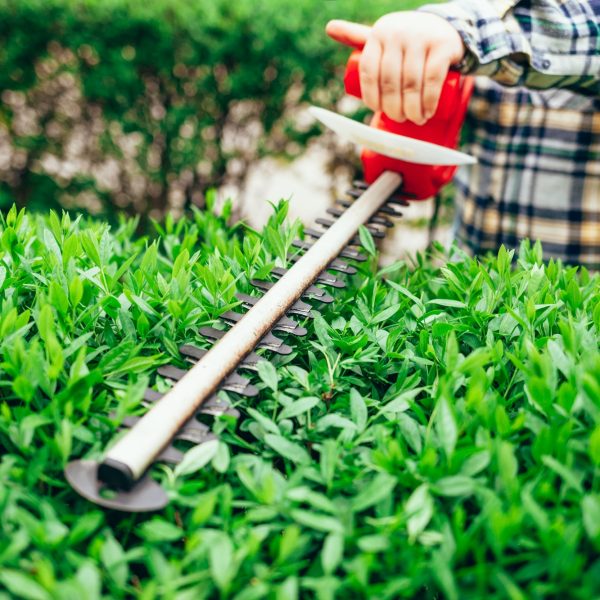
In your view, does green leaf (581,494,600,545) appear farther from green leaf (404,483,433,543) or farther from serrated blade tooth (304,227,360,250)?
serrated blade tooth (304,227,360,250)

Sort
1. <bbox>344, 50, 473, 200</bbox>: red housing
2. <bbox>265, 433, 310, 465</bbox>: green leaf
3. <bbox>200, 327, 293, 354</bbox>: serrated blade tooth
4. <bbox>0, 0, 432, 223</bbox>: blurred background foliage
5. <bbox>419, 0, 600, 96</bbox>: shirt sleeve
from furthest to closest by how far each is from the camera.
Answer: <bbox>0, 0, 432, 223</bbox>: blurred background foliage
<bbox>344, 50, 473, 200</bbox>: red housing
<bbox>419, 0, 600, 96</bbox>: shirt sleeve
<bbox>200, 327, 293, 354</bbox>: serrated blade tooth
<bbox>265, 433, 310, 465</bbox>: green leaf

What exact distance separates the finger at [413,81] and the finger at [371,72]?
68 millimetres

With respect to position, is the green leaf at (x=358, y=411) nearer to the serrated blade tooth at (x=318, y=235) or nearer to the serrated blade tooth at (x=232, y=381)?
the serrated blade tooth at (x=232, y=381)

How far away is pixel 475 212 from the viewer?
2.76 metres

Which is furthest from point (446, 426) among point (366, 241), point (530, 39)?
point (530, 39)

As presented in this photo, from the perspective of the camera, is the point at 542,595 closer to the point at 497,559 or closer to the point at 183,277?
the point at 497,559

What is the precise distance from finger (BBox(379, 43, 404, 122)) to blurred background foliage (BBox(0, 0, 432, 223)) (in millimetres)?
2551

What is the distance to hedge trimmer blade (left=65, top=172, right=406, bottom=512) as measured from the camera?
3.21ft

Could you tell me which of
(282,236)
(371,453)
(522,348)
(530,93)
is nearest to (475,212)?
(530,93)

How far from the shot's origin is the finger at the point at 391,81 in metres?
1.67

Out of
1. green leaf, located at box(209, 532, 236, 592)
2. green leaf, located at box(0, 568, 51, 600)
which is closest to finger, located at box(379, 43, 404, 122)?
green leaf, located at box(209, 532, 236, 592)

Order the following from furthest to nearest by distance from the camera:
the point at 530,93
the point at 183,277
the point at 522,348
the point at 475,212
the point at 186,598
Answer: the point at 475,212 < the point at 530,93 < the point at 183,277 < the point at 522,348 < the point at 186,598

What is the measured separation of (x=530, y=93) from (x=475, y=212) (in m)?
0.50

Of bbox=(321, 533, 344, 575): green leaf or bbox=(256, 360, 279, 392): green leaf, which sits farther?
bbox=(256, 360, 279, 392): green leaf
